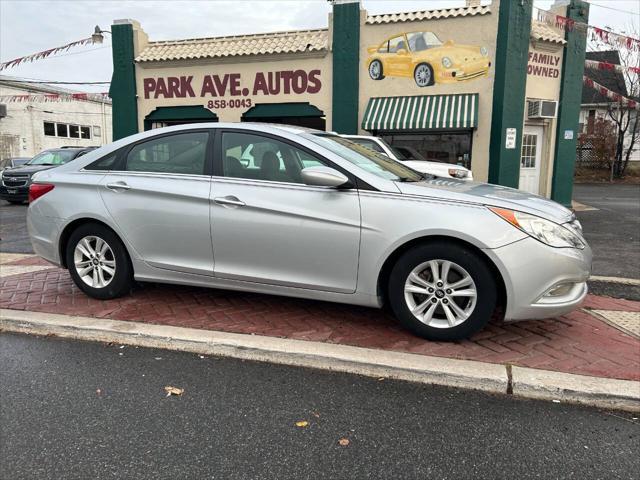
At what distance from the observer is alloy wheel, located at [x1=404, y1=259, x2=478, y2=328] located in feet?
12.0

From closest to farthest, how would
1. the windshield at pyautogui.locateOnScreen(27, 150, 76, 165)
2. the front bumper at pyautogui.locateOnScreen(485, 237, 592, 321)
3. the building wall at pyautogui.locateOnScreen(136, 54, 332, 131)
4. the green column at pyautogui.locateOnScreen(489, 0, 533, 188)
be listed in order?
the front bumper at pyautogui.locateOnScreen(485, 237, 592, 321) < the green column at pyautogui.locateOnScreen(489, 0, 533, 188) < the building wall at pyautogui.locateOnScreen(136, 54, 332, 131) < the windshield at pyautogui.locateOnScreen(27, 150, 76, 165)

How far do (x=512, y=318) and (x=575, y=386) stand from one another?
618 mm

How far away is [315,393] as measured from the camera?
3.24 meters

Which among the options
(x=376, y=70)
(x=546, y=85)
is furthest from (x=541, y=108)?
(x=376, y=70)

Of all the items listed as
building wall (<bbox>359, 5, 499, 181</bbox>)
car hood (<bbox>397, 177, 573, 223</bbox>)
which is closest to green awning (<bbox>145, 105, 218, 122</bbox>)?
building wall (<bbox>359, 5, 499, 181</bbox>)

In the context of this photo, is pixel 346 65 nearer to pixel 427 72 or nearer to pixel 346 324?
pixel 427 72

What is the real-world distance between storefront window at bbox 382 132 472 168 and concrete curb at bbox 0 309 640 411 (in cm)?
1056

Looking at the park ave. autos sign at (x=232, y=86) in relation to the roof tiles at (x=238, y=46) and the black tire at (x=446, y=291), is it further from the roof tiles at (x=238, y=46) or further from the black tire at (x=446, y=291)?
the black tire at (x=446, y=291)

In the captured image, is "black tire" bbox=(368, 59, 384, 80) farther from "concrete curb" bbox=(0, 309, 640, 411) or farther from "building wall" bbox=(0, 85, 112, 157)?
"building wall" bbox=(0, 85, 112, 157)

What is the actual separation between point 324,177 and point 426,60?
1072 cm

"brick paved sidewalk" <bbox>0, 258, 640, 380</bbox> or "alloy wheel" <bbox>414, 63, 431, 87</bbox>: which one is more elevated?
"alloy wheel" <bbox>414, 63, 431, 87</bbox>

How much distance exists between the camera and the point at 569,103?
14.4 metres

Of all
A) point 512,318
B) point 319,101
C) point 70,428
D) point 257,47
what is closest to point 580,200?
point 319,101

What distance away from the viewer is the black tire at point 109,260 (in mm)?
4691
